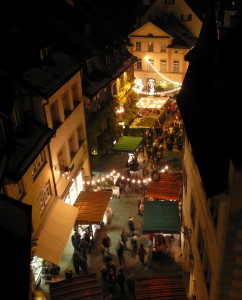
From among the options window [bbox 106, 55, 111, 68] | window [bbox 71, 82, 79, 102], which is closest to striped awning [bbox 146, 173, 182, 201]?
window [bbox 71, 82, 79, 102]

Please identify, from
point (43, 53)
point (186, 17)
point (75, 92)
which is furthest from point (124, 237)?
point (186, 17)

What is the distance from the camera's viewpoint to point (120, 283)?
75.9 feet

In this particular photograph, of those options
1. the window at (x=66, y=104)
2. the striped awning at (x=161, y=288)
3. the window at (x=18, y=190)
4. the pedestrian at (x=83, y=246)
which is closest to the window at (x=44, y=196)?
the window at (x=18, y=190)

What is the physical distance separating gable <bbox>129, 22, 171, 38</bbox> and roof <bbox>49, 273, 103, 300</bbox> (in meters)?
38.4

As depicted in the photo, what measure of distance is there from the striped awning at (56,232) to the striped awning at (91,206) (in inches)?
31.0

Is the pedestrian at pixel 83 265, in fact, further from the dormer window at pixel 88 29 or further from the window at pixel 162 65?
the window at pixel 162 65

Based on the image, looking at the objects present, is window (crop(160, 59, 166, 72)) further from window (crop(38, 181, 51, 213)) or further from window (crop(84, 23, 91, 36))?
window (crop(38, 181, 51, 213))

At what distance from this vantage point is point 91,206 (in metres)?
28.7

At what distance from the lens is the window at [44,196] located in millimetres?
24294

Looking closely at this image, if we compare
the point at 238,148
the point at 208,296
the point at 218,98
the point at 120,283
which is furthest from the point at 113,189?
the point at 238,148

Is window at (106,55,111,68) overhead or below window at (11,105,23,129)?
below

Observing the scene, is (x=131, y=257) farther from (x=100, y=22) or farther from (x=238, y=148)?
→ (x=100, y=22)

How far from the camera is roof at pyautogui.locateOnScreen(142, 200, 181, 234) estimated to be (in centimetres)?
2492

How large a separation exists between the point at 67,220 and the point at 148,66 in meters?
33.8
